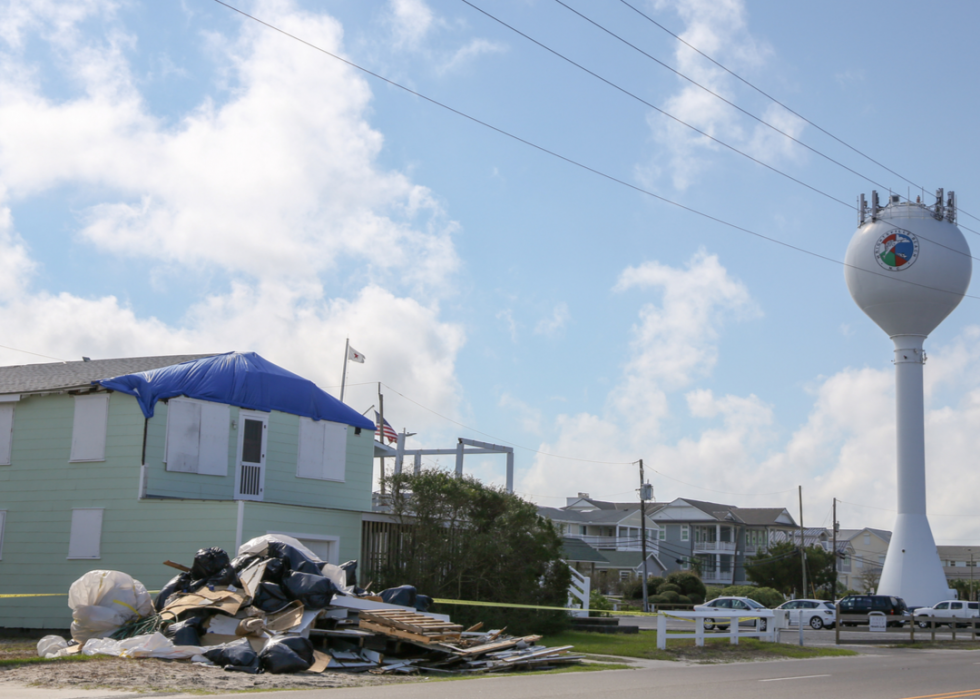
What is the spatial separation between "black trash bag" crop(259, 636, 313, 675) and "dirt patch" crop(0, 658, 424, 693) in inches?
8.7

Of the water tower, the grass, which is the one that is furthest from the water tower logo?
the grass

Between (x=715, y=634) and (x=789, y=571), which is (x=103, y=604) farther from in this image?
(x=789, y=571)

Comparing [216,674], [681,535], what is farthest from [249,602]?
[681,535]

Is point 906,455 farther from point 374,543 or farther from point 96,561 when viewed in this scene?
point 96,561

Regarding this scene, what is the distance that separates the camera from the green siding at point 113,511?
22125 mm

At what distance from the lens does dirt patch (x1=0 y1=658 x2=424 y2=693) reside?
1268 cm

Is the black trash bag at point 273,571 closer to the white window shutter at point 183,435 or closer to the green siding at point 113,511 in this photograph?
the green siding at point 113,511

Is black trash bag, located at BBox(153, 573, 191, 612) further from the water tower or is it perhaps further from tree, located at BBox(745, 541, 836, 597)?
tree, located at BBox(745, 541, 836, 597)

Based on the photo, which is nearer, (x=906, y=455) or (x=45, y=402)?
(x=45, y=402)

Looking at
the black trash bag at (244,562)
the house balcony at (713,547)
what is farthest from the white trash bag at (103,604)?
the house balcony at (713,547)

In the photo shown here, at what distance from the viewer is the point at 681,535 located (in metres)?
83.2

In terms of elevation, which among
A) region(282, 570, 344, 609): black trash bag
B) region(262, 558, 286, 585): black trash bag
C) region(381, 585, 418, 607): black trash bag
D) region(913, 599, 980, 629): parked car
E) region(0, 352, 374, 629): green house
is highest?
region(0, 352, 374, 629): green house

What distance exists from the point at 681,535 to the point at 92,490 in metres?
66.2

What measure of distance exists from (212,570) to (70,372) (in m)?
11.3
